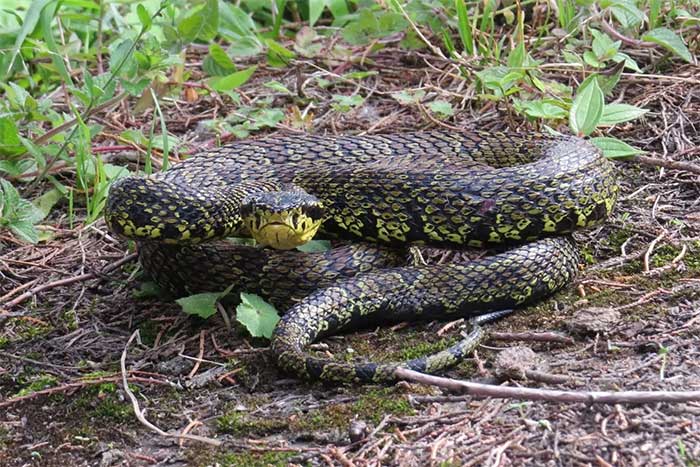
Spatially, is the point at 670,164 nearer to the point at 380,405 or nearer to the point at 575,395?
the point at 575,395

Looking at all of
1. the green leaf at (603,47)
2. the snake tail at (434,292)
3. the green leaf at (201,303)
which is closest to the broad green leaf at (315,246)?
the snake tail at (434,292)

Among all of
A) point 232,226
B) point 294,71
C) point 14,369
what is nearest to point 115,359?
point 14,369

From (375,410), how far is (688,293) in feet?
6.61

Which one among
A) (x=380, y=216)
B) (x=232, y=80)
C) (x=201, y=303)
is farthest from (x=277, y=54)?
(x=201, y=303)

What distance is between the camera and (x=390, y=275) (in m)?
5.41

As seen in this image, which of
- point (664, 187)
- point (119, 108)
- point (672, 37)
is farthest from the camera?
point (119, 108)

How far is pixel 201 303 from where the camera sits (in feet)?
17.4

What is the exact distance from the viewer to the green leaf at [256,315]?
506 centimetres

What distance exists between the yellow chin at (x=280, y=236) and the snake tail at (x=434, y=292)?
0.43m

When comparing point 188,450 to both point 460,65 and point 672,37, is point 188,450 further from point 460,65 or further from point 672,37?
point 672,37

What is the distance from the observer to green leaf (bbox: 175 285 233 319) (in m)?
5.26

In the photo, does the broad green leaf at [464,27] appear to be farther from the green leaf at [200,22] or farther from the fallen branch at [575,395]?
the fallen branch at [575,395]

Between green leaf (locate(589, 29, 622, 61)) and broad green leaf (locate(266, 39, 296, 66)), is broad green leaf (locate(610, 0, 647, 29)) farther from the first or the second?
broad green leaf (locate(266, 39, 296, 66))

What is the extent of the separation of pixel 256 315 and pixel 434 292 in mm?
1019
